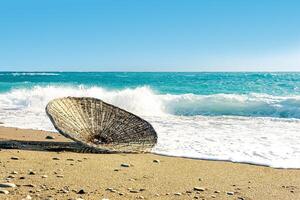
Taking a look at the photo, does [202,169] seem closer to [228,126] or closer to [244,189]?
[244,189]

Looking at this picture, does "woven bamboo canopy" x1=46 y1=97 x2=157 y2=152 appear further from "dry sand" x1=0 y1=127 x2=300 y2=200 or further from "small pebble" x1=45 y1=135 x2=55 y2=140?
"small pebble" x1=45 y1=135 x2=55 y2=140

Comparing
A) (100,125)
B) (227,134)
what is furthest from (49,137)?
(227,134)

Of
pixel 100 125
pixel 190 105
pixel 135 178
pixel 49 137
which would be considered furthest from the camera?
pixel 190 105

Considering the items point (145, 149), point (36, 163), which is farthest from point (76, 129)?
point (36, 163)

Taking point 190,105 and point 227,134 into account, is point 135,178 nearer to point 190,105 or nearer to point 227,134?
point 227,134

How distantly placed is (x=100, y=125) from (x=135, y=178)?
9.69ft

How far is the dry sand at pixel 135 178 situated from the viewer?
4258mm

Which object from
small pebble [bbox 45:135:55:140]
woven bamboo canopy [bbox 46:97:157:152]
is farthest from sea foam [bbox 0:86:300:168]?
small pebble [bbox 45:135:55:140]

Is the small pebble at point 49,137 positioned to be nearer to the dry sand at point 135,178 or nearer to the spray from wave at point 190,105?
the dry sand at point 135,178

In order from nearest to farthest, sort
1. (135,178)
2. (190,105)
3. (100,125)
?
(135,178) < (100,125) < (190,105)

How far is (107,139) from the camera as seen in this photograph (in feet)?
24.4

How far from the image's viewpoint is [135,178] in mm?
4973

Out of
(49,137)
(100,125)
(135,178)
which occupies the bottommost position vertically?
(49,137)

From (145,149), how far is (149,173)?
70.6 inches
